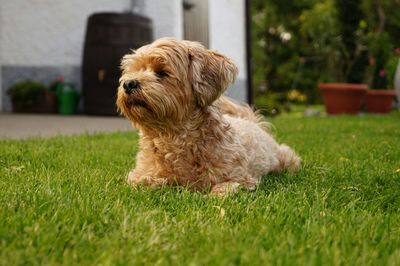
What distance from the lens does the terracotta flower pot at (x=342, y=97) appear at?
13.3 meters

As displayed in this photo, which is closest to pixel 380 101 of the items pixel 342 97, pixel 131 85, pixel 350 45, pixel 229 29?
pixel 342 97

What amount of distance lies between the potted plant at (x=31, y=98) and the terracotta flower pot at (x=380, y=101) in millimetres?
9178

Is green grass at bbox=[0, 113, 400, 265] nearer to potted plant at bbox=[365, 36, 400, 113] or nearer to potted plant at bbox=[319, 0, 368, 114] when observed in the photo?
potted plant at bbox=[365, 36, 400, 113]

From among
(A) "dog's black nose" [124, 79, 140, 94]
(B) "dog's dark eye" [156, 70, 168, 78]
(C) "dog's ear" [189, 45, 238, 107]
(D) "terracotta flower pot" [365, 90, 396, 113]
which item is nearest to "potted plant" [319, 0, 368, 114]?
(D) "terracotta flower pot" [365, 90, 396, 113]

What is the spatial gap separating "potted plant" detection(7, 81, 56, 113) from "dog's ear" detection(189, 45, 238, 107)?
25.6 feet

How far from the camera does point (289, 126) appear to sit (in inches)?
328

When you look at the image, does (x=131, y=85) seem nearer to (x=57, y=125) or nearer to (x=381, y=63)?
(x=57, y=125)

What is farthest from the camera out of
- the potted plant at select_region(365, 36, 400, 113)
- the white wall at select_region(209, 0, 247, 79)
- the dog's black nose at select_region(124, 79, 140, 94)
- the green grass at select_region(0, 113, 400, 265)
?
the potted plant at select_region(365, 36, 400, 113)

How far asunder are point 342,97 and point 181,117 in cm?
1102

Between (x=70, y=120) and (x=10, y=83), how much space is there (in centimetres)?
302

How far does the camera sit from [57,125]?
319 inches

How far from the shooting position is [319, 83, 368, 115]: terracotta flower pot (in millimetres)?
13289

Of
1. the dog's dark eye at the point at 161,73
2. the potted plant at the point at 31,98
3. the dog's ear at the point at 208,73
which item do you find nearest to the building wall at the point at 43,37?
the potted plant at the point at 31,98

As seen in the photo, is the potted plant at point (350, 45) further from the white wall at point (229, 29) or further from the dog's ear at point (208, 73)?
the dog's ear at point (208, 73)
